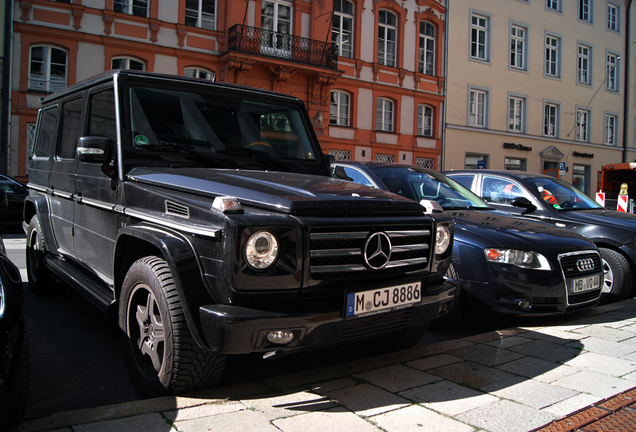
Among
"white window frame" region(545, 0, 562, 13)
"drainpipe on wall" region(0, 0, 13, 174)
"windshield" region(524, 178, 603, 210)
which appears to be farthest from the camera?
"white window frame" region(545, 0, 562, 13)

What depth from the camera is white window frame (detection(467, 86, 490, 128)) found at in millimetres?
28047

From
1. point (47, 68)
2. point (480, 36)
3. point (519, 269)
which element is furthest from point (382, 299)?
point (480, 36)

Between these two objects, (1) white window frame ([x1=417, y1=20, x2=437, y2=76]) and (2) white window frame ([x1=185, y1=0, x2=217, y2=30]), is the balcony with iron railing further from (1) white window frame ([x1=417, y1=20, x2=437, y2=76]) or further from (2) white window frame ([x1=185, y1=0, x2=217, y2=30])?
(1) white window frame ([x1=417, y1=20, x2=437, y2=76])

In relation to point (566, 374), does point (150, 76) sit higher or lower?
higher

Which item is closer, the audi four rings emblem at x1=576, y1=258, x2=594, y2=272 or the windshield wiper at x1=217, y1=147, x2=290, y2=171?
the windshield wiper at x1=217, y1=147, x2=290, y2=171

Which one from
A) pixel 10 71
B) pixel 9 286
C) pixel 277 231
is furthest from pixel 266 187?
pixel 10 71

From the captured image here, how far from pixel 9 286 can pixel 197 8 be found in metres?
20.4

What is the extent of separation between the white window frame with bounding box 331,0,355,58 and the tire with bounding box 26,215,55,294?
19.8 meters

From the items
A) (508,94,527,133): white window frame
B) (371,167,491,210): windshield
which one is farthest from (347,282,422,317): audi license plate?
(508,94,527,133): white window frame

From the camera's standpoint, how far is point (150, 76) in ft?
13.3

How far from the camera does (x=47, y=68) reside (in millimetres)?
18453

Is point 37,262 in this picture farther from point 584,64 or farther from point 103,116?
point 584,64

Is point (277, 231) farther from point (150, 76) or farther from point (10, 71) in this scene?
point (10, 71)

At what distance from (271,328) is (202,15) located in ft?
67.6
